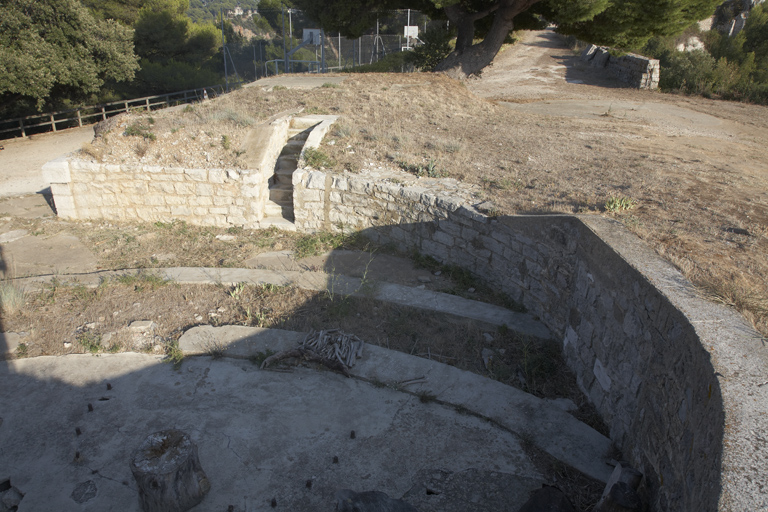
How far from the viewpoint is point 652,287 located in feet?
11.5

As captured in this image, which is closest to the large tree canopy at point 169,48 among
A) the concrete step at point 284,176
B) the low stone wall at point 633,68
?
the concrete step at point 284,176

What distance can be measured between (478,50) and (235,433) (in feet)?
47.2

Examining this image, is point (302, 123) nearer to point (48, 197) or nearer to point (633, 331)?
point (48, 197)

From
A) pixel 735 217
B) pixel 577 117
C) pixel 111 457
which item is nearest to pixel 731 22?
pixel 577 117

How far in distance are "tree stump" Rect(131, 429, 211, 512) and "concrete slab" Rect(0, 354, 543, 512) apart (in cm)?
19

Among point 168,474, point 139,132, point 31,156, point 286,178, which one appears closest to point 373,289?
point 168,474

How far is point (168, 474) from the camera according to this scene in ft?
10.8

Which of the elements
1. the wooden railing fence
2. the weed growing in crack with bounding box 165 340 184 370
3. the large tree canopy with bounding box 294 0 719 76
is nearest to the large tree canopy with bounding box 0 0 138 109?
the wooden railing fence

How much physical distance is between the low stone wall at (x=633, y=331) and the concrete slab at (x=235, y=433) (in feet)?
3.37

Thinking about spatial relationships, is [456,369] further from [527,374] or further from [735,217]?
[735,217]

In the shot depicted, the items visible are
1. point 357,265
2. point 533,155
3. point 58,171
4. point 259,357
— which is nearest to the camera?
point 259,357

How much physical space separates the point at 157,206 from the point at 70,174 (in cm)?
160

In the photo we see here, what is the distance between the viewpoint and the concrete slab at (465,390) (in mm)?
3963

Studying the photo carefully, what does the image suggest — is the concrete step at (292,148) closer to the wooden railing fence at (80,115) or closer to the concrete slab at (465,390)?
the concrete slab at (465,390)
